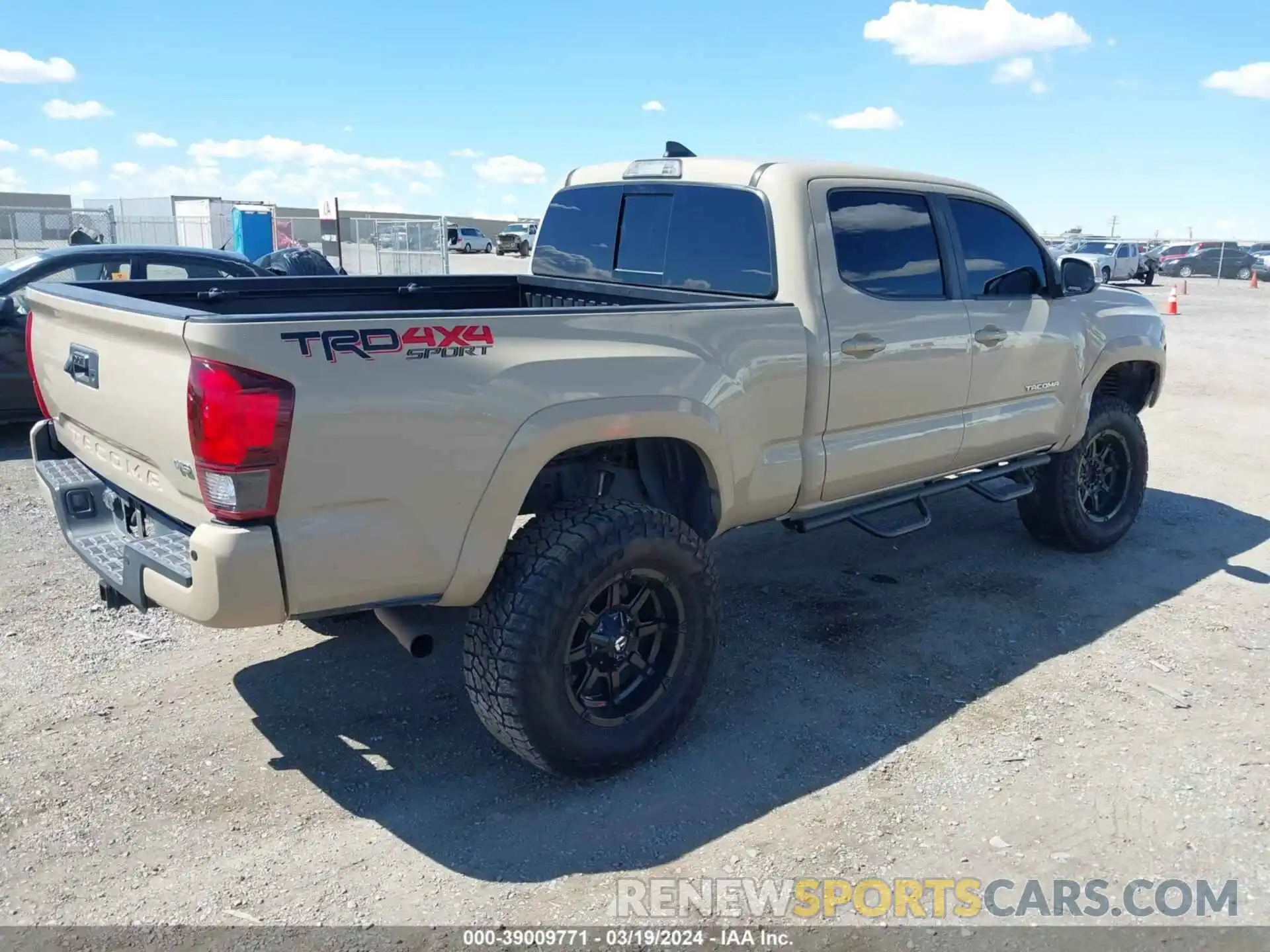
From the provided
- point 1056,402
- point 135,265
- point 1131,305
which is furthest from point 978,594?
point 135,265

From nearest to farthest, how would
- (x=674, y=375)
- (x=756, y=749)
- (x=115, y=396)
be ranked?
1. (x=115, y=396)
2. (x=674, y=375)
3. (x=756, y=749)

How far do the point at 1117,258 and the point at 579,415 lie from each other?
36.0 metres

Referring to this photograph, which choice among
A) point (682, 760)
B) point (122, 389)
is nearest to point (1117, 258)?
point (682, 760)

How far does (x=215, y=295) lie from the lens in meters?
4.29

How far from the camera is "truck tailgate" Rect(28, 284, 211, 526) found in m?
2.84

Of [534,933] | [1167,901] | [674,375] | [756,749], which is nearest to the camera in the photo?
[534,933]

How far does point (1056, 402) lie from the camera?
543 cm

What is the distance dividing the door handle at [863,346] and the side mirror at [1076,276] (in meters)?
1.70

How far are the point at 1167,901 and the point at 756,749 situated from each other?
137 centimetres

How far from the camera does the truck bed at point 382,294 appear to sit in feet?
13.6

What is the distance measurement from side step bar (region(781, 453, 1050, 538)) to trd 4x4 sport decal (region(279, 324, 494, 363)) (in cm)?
182

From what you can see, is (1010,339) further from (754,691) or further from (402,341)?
(402,341)

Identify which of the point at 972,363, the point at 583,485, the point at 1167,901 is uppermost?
the point at 972,363

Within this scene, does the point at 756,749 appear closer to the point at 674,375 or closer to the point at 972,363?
the point at 674,375
